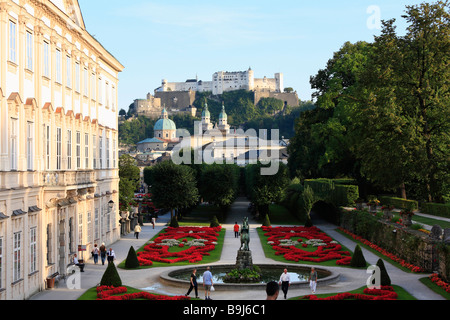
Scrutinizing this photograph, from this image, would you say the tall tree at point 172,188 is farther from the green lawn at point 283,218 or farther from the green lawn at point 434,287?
the green lawn at point 434,287

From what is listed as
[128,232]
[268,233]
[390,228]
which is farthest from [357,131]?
[128,232]

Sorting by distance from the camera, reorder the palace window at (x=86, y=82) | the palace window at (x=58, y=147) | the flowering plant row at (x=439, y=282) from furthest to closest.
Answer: the palace window at (x=86, y=82)
the palace window at (x=58, y=147)
the flowering plant row at (x=439, y=282)

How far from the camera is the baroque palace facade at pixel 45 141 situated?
22828 millimetres

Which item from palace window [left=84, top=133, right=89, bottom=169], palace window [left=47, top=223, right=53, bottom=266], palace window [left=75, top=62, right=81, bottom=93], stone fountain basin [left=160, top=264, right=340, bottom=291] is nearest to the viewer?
stone fountain basin [left=160, top=264, right=340, bottom=291]

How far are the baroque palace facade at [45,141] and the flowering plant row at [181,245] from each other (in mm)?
3525

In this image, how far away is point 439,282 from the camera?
26656 mm

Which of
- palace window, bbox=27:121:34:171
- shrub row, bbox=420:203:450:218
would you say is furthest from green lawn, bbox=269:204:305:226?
palace window, bbox=27:121:34:171

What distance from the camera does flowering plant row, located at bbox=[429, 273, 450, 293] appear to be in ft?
83.9

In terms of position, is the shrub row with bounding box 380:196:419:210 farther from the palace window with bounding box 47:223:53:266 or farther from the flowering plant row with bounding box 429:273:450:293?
the palace window with bounding box 47:223:53:266

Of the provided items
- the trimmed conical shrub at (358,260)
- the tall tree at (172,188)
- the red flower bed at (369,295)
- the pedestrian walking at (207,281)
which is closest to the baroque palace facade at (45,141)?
the pedestrian walking at (207,281)

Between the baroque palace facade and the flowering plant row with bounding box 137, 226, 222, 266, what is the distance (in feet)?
11.6

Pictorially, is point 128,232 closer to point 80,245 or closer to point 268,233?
point 268,233

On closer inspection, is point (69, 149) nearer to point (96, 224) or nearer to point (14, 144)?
point (14, 144)

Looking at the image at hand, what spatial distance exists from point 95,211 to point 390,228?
57.5 ft
